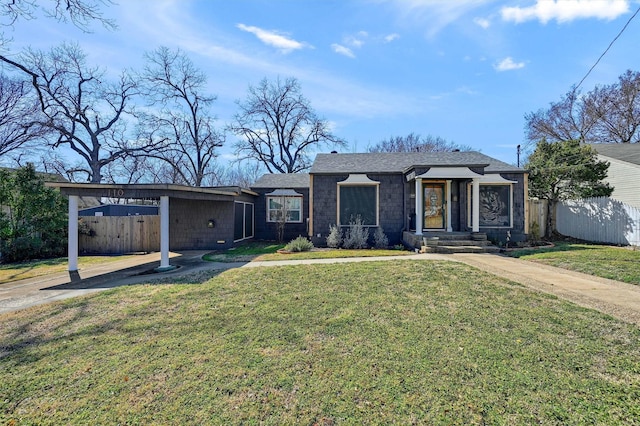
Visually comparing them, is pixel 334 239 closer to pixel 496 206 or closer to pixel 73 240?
pixel 496 206

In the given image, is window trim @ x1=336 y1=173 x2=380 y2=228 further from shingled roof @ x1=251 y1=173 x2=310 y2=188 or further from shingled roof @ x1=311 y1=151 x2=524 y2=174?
shingled roof @ x1=251 y1=173 x2=310 y2=188

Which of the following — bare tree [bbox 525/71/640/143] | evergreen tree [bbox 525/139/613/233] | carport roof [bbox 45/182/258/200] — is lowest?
carport roof [bbox 45/182/258/200]

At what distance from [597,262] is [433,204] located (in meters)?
5.71

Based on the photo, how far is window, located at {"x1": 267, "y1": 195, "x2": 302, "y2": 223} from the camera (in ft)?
51.2

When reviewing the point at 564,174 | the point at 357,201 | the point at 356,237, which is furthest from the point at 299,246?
the point at 564,174

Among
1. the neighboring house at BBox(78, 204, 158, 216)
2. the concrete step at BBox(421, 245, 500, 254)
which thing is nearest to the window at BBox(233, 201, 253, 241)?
the concrete step at BBox(421, 245, 500, 254)

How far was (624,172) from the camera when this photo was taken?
47.1 feet

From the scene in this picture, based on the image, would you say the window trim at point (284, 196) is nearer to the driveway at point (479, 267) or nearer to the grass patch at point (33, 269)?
the driveway at point (479, 267)

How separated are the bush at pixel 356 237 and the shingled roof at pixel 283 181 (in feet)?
14.5

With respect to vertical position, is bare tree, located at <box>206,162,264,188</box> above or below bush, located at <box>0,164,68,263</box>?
above

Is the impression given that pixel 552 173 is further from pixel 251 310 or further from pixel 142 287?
pixel 142 287

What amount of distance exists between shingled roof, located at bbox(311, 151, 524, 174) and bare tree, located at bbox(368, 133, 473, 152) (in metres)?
20.3

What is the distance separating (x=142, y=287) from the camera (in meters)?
6.41

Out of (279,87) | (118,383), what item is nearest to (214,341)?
(118,383)
